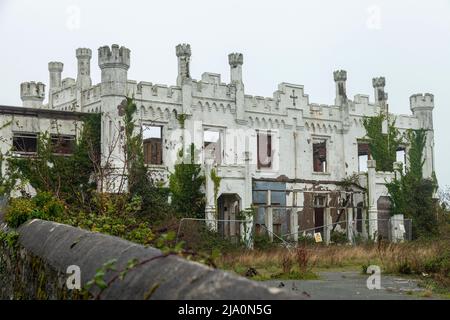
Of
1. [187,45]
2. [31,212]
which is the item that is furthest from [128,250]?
[187,45]

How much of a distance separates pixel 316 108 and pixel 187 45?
8.30m

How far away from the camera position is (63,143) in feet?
92.8

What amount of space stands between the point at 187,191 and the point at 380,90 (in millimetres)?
14485

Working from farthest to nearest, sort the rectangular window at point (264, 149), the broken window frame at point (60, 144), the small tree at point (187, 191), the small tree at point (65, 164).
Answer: the rectangular window at point (264, 149) → the small tree at point (187, 191) → the broken window frame at point (60, 144) → the small tree at point (65, 164)

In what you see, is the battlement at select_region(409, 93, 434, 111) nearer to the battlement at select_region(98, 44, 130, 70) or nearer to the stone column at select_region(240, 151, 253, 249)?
the stone column at select_region(240, 151, 253, 249)

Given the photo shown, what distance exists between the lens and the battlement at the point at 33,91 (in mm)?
33500

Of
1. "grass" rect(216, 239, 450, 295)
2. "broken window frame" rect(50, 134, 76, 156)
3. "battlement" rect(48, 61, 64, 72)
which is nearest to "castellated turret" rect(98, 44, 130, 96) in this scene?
"broken window frame" rect(50, 134, 76, 156)

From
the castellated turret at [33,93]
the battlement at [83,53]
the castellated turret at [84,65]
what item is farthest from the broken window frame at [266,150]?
the castellated turret at [33,93]

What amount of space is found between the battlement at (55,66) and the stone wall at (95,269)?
27.4 metres

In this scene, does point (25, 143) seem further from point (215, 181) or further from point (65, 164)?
point (215, 181)

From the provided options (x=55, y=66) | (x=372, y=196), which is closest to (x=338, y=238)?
(x=372, y=196)

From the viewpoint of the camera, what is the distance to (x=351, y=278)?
1570 cm

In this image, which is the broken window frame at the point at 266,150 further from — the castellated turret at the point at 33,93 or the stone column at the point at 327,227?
the castellated turret at the point at 33,93
